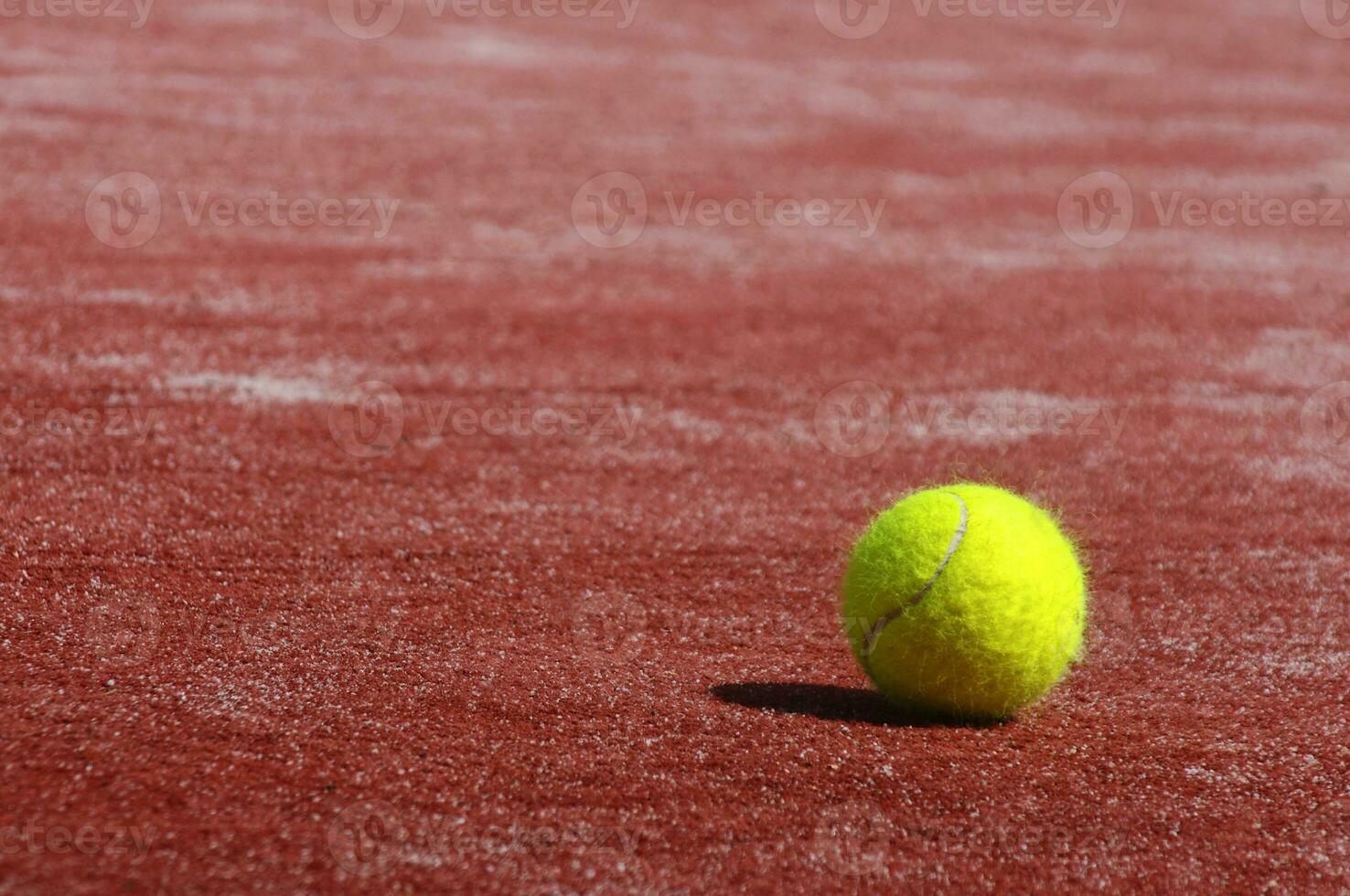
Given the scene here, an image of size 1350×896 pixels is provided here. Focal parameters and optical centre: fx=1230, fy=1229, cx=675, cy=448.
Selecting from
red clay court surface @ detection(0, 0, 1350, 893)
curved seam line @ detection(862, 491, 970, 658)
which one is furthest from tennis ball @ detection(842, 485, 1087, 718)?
red clay court surface @ detection(0, 0, 1350, 893)

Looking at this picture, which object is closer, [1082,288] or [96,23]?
[1082,288]

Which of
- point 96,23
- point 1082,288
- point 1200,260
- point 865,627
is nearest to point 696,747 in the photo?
point 865,627

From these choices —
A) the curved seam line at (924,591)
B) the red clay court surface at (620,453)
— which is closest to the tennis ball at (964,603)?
the curved seam line at (924,591)

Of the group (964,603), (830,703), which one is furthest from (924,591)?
(830,703)

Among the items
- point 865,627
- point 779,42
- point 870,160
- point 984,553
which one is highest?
point 779,42

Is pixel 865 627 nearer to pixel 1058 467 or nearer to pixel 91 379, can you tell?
pixel 1058 467

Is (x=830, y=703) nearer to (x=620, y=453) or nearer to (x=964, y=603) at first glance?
(x=964, y=603)
